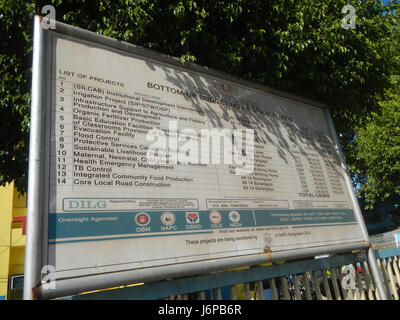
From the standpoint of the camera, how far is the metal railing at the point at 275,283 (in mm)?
2078

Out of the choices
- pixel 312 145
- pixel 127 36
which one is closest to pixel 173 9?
pixel 127 36

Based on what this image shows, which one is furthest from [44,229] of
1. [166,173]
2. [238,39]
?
[238,39]

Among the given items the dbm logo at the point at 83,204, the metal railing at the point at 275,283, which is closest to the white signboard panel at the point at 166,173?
the dbm logo at the point at 83,204

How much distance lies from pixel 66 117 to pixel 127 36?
1.32m

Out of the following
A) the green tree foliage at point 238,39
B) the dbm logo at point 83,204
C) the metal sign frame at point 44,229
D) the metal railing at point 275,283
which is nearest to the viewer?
the metal sign frame at point 44,229

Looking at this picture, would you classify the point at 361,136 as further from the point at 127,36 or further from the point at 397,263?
the point at 127,36

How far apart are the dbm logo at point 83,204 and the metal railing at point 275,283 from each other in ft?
1.86

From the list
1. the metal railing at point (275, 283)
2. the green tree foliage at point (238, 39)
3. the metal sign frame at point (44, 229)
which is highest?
the green tree foliage at point (238, 39)

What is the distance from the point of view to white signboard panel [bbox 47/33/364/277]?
77.4 inches

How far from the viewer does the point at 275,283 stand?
279 cm

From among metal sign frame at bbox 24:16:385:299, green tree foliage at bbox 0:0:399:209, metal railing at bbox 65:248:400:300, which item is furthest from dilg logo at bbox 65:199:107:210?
green tree foliage at bbox 0:0:399:209

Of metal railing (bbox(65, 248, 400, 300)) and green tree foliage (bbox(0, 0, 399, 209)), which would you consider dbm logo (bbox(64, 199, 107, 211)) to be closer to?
metal railing (bbox(65, 248, 400, 300))

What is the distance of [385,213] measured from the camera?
32750 mm

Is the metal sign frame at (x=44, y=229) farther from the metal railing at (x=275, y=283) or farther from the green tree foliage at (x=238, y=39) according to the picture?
the green tree foliage at (x=238, y=39)
